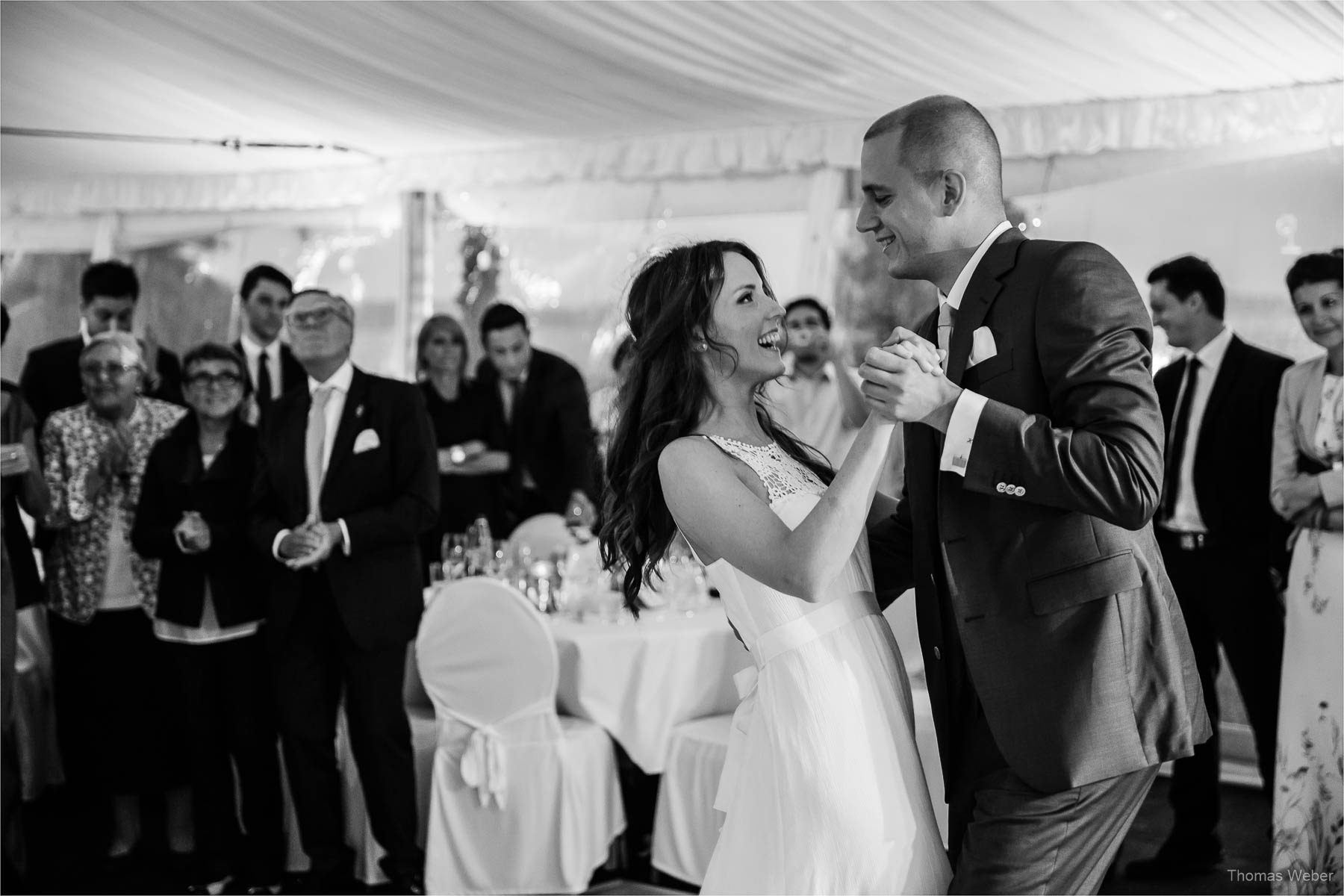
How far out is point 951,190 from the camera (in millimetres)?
1838

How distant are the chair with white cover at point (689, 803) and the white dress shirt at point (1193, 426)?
71.4 inches

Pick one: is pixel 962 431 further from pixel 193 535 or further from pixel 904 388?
pixel 193 535

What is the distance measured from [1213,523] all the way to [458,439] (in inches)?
129

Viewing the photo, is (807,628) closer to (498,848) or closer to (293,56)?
(498,848)

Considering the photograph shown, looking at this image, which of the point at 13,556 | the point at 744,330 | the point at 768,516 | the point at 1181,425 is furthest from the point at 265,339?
the point at 768,516

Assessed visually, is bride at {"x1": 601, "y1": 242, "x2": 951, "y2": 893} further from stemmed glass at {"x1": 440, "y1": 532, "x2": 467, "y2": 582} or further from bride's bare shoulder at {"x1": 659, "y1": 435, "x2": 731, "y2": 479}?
stemmed glass at {"x1": 440, "y1": 532, "x2": 467, "y2": 582}

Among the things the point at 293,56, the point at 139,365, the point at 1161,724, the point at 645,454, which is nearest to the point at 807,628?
the point at 645,454

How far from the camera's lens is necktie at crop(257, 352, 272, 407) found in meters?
5.63

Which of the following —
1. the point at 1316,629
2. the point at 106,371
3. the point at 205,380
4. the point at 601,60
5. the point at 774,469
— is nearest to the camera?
the point at 774,469

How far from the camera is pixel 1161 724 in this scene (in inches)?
68.3

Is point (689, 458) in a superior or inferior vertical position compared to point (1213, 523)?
superior

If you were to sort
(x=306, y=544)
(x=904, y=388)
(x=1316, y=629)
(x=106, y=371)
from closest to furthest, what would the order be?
1. (x=904, y=388)
2. (x=1316, y=629)
3. (x=306, y=544)
4. (x=106, y=371)

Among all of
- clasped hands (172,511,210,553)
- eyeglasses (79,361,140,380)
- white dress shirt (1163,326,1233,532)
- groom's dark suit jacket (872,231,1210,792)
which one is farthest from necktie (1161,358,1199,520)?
eyeglasses (79,361,140,380)

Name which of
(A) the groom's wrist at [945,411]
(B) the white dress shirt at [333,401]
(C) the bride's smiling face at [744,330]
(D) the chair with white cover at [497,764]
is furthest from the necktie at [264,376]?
(A) the groom's wrist at [945,411]
